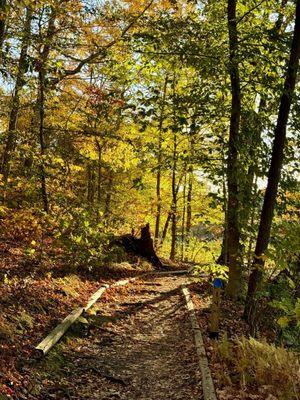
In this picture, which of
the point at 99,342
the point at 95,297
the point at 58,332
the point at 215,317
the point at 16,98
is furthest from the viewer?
the point at 16,98

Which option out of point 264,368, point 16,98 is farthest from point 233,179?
point 16,98

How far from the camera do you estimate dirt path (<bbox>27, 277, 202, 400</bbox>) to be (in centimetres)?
579

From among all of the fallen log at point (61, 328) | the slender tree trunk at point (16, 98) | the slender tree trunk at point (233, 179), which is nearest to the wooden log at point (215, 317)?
the slender tree trunk at point (233, 179)

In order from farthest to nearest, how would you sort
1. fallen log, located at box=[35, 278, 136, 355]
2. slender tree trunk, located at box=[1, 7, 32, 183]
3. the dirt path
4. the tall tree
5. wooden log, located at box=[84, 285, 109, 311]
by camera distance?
the tall tree
wooden log, located at box=[84, 285, 109, 311]
slender tree trunk, located at box=[1, 7, 32, 183]
fallen log, located at box=[35, 278, 136, 355]
the dirt path

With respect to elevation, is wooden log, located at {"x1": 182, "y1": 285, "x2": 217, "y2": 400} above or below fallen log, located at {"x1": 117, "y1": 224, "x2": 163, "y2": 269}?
above

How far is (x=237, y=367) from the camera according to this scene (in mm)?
6277

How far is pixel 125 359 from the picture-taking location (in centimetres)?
723

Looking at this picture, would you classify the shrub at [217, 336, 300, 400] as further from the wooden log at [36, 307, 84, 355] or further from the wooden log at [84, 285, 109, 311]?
the wooden log at [84, 285, 109, 311]

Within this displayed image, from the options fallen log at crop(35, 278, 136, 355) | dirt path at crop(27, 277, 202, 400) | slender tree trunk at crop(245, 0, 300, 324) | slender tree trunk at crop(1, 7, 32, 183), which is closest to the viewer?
dirt path at crop(27, 277, 202, 400)

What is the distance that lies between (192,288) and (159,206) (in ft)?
39.7

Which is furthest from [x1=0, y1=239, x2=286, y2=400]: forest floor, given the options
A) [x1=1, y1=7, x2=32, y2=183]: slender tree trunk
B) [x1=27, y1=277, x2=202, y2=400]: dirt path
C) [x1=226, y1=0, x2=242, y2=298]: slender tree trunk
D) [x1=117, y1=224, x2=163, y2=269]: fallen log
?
[x1=117, y1=224, x2=163, y2=269]: fallen log

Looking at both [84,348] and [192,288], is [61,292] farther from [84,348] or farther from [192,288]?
[192,288]

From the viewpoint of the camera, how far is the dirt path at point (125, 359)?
19.0 feet

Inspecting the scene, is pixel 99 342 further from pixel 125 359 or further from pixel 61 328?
pixel 61 328
